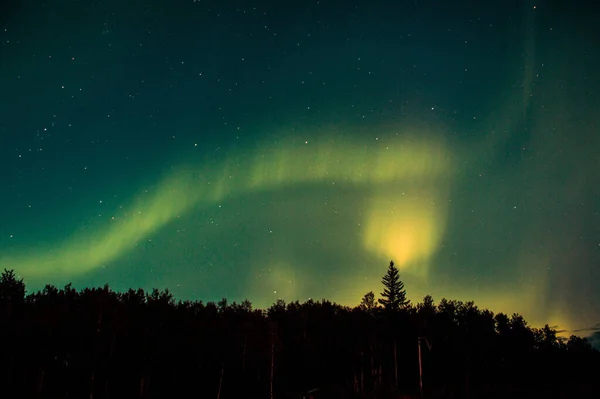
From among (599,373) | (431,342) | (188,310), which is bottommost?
(599,373)

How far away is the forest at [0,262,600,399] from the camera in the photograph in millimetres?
59125

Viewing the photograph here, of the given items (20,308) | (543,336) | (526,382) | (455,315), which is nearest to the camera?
(20,308)

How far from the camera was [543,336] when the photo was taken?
121 meters

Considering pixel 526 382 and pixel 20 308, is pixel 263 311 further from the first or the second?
pixel 526 382

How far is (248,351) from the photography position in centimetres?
6769

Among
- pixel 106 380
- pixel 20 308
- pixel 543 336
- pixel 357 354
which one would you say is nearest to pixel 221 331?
pixel 106 380

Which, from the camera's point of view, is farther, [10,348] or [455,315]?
[455,315]

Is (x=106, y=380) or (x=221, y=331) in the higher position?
(x=221, y=331)

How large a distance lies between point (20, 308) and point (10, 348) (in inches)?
444

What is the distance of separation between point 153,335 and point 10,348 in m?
16.9

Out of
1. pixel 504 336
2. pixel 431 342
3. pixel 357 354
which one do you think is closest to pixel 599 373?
pixel 504 336

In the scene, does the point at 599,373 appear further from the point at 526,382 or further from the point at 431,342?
the point at 431,342

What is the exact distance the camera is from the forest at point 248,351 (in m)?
59.1

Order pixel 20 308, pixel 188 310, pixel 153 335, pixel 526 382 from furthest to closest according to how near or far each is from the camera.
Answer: pixel 526 382 < pixel 188 310 < pixel 20 308 < pixel 153 335
